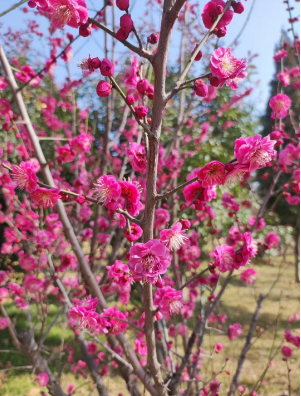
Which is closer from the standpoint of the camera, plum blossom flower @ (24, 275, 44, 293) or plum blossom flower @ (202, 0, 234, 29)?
plum blossom flower @ (202, 0, 234, 29)

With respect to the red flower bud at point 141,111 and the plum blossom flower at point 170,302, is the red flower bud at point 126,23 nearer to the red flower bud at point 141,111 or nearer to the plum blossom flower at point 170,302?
the red flower bud at point 141,111

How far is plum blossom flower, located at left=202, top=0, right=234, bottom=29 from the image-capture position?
986mm

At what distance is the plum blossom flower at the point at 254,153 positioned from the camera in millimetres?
784

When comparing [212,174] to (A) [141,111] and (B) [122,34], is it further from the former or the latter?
(B) [122,34]

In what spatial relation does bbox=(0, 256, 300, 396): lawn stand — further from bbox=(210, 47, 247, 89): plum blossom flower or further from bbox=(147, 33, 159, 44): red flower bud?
bbox=(147, 33, 159, 44): red flower bud

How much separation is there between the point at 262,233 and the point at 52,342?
5835mm

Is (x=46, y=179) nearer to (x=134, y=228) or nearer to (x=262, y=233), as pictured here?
(x=134, y=228)

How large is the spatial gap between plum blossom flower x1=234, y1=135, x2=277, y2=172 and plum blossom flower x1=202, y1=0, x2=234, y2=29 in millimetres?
454

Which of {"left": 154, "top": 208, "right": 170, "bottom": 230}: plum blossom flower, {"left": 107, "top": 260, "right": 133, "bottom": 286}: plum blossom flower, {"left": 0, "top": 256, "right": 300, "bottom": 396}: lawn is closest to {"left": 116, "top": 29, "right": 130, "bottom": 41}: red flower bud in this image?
{"left": 107, "top": 260, "right": 133, "bottom": 286}: plum blossom flower

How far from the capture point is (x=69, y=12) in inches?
34.7

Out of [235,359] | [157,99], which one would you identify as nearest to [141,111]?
[157,99]

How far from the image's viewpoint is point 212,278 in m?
1.80

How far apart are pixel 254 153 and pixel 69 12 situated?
25.3 inches

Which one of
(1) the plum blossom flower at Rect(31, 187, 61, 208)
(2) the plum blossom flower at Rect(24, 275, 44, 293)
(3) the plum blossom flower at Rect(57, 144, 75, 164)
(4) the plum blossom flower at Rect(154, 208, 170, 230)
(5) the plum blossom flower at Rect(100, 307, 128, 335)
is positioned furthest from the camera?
(2) the plum blossom flower at Rect(24, 275, 44, 293)
